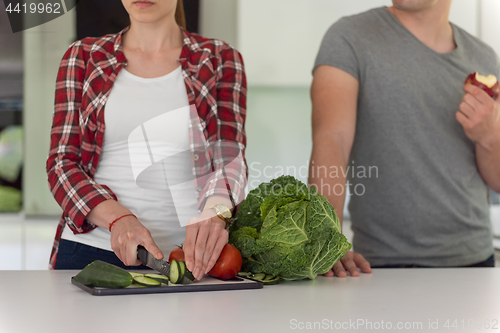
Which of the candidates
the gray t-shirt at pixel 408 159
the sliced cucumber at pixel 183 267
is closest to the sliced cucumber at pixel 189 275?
the sliced cucumber at pixel 183 267

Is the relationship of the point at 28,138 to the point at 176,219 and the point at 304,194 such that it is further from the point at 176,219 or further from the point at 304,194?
the point at 304,194

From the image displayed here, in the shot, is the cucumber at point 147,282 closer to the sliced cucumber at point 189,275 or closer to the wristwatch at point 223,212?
the sliced cucumber at point 189,275

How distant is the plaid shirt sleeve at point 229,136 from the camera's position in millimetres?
1033

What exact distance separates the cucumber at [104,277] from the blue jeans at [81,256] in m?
0.31

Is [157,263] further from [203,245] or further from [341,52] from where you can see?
[341,52]

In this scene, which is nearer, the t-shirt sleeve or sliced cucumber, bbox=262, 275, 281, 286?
sliced cucumber, bbox=262, 275, 281, 286

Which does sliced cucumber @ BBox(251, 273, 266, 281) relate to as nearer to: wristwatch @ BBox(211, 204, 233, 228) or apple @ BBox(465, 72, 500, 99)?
wristwatch @ BBox(211, 204, 233, 228)

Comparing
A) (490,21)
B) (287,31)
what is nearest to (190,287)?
(287,31)

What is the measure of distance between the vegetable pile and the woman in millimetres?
175

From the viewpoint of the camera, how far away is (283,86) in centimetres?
247

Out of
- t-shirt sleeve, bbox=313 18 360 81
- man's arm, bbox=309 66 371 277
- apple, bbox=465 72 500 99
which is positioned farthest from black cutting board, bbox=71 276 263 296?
apple, bbox=465 72 500 99

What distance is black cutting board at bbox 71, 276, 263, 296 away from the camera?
74 cm

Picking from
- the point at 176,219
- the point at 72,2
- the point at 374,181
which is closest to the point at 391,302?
the point at 176,219

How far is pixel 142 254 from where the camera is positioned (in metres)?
0.85
